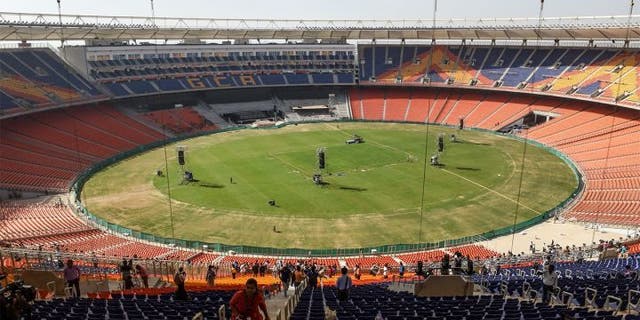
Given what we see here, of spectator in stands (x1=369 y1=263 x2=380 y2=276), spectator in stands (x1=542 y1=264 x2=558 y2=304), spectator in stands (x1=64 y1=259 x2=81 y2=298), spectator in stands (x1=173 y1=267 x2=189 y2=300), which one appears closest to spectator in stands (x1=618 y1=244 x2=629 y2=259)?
spectator in stands (x1=369 y1=263 x2=380 y2=276)

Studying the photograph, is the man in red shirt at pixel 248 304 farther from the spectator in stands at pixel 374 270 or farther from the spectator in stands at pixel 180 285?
the spectator in stands at pixel 374 270

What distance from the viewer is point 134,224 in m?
41.9

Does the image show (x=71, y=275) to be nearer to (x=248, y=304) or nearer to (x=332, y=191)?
(x=248, y=304)

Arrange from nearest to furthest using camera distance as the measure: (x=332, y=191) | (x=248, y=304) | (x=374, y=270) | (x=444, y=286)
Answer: (x=248, y=304)
(x=444, y=286)
(x=374, y=270)
(x=332, y=191)

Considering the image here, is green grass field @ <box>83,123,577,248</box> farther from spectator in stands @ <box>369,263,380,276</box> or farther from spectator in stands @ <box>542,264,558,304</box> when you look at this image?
spectator in stands @ <box>542,264,558,304</box>

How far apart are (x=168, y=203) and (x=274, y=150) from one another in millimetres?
21831

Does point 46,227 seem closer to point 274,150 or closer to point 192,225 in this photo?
point 192,225

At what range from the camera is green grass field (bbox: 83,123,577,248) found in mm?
40406

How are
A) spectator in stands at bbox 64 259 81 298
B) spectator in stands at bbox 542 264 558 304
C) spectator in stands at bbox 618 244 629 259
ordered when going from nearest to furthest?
spectator in stands at bbox 542 264 558 304 < spectator in stands at bbox 64 259 81 298 < spectator in stands at bbox 618 244 629 259

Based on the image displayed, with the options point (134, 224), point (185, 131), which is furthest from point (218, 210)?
point (185, 131)

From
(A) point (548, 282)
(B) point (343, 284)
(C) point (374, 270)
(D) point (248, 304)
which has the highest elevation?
(D) point (248, 304)

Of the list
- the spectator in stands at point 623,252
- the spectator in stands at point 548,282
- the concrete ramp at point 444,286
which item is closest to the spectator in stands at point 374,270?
the concrete ramp at point 444,286

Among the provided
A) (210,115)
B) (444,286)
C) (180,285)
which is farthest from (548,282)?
(210,115)

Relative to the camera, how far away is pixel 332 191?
4922 centimetres
